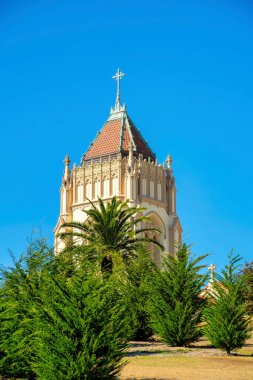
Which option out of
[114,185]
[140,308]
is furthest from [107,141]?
[140,308]

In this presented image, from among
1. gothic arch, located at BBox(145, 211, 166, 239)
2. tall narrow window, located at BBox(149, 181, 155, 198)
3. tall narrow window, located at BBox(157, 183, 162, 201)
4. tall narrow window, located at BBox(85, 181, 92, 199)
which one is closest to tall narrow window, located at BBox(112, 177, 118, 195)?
tall narrow window, located at BBox(85, 181, 92, 199)

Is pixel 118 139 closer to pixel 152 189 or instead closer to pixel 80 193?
pixel 152 189

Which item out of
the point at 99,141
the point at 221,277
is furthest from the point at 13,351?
the point at 99,141

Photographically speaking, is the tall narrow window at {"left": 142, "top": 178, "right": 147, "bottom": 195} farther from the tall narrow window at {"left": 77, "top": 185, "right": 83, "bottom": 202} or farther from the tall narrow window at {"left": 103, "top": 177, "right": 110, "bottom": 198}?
→ the tall narrow window at {"left": 77, "top": 185, "right": 83, "bottom": 202}

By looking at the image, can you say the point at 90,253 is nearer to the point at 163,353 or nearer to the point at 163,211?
the point at 163,353

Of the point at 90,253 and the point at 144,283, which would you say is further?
the point at 90,253

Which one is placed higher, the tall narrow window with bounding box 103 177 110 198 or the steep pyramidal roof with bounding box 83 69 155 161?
the steep pyramidal roof with bounding box 83 69 155 161

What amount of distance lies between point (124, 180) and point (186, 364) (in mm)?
49512

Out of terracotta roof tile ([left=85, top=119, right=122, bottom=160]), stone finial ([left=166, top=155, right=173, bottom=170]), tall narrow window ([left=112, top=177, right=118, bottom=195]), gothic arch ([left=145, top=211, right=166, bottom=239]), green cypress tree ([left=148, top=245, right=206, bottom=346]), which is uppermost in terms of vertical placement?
terracotta roof tile ([left=85, top=119, right=122, bottom=160])

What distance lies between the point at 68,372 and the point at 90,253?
78.0 feet

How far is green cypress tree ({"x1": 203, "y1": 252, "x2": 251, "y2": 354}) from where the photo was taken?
960 inches

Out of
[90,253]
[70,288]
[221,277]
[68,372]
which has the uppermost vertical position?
[90,253]

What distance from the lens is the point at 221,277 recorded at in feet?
84.7

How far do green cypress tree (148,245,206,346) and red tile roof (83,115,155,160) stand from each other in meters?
45.5
